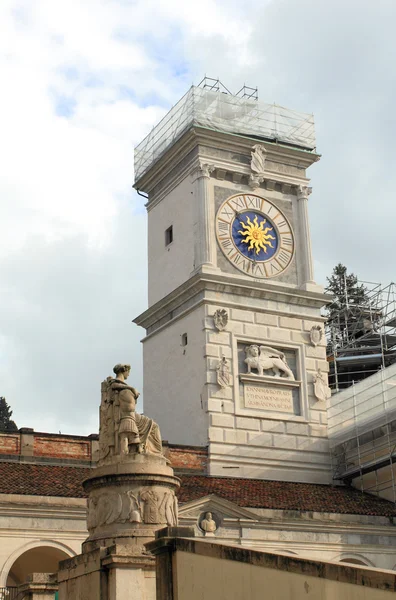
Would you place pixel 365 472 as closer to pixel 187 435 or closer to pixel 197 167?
pixel 187 435

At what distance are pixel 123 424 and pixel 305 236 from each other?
24981 millimetres

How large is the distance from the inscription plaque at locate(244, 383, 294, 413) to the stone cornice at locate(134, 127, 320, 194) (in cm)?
942

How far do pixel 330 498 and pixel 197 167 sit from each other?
48.3ft

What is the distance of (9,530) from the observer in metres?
29.9

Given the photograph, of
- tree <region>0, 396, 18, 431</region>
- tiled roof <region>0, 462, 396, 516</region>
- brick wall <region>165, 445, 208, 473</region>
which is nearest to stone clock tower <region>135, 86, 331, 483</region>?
brick wall <region>165, 445, 208, 473</region>

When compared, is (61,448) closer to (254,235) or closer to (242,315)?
(242,315)

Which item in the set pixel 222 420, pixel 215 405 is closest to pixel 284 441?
pixel 222 420

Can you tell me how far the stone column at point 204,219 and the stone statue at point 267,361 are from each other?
3928mm

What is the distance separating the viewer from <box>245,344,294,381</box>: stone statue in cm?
3966

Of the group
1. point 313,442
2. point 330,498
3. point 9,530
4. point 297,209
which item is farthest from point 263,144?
point 9,530

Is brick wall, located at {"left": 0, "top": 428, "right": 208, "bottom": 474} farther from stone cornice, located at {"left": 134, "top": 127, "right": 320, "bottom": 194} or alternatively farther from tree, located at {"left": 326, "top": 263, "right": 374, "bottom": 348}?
tree, located at {"left": 326, "top": 263, "right": 374, "bottom": 348}

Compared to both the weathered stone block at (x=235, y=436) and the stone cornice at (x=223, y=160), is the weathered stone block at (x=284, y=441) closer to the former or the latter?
the weathered stone block at (x=235, y=436)

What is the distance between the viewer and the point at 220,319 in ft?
130

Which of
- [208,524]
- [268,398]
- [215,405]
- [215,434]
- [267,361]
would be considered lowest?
[208,524]
